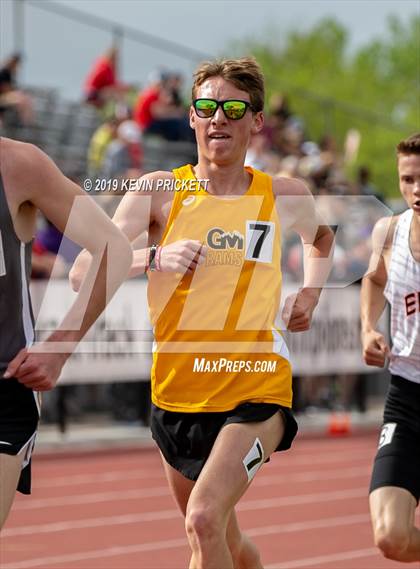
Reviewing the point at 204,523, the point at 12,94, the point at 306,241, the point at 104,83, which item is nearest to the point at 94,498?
the point at 306,241

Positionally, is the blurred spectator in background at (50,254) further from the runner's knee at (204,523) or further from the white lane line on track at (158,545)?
the runner's knee at (204,523)

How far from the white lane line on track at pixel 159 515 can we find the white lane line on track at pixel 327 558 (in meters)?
1.71

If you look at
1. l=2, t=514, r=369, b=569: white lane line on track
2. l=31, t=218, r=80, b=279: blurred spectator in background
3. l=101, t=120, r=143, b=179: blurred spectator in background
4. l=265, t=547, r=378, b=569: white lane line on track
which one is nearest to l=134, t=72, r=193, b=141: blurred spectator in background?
l=101, t=120, r=143, b=179: blurred spectator in background

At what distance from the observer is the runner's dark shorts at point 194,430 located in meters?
5.47

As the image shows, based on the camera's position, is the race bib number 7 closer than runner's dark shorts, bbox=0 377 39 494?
No

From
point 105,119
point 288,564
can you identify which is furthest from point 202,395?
point 105,119

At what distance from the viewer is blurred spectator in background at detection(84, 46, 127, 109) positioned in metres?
18.5

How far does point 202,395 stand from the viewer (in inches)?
217

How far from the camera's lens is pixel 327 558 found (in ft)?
27.0

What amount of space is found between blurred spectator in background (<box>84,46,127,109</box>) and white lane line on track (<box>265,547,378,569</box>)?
11.2 meters

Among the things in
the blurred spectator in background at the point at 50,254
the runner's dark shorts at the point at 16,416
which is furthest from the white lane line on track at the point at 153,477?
the runner's dark shorts at the point at 16,416

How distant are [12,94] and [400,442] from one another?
11.1 meters

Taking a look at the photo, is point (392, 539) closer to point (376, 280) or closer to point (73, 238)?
point (376, 280)

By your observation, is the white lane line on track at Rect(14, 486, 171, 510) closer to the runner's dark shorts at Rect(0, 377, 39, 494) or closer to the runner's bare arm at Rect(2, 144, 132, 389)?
the runner's dark shorts at Rect(0, 377, 39, 494)
